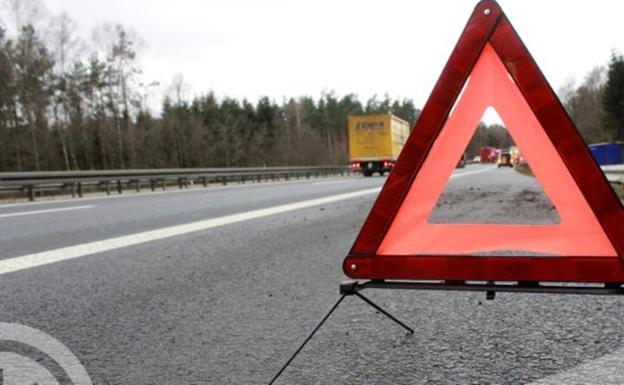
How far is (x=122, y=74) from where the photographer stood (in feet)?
165

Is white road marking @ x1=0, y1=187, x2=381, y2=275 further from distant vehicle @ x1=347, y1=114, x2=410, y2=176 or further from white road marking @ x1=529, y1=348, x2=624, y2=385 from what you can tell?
distant vehicle @ x1=347, y1=114, x2=410, y2=176

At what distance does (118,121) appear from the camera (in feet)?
172

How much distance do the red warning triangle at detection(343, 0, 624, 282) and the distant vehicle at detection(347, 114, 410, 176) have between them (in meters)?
33.7

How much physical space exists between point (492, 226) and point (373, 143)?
3430 cm

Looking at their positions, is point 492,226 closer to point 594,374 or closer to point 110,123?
point 594,374

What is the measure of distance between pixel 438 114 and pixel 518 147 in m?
0.39

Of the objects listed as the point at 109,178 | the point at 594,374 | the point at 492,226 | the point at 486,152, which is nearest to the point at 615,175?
the point at 486,152

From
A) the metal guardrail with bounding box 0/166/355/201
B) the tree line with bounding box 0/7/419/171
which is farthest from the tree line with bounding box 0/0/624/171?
the metal guardrail with bounding box 0/166/355/201

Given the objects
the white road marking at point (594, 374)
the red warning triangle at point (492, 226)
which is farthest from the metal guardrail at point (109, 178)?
the white road marking at point (594, 374)

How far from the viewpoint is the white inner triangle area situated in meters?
1.98

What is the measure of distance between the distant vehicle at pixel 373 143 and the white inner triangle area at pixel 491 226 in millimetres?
33628

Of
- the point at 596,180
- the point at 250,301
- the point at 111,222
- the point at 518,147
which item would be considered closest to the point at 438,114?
the point at 518,147

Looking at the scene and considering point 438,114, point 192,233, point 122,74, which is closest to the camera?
point 438,114

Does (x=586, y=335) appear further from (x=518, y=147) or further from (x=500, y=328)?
(x=518, y=147)
